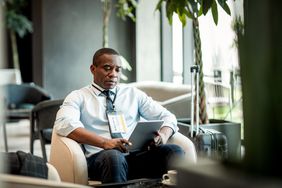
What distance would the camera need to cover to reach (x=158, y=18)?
7.39 metres

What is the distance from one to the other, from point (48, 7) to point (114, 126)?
500cm

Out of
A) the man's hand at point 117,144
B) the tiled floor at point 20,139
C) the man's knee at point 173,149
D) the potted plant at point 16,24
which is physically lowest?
the tiled floor at point 20,139

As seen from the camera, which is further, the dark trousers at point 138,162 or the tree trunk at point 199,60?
the tree trunk at point 199,60

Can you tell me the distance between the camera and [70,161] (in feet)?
9.06

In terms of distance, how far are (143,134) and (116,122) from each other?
245 mm

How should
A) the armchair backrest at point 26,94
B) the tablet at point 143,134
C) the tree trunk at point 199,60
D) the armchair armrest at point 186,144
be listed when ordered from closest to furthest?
the tablet at point 143,134 < the armchair armrest at point 186,144 < the tree trunk at point 199,60 < the armchair backrest at point 26,94

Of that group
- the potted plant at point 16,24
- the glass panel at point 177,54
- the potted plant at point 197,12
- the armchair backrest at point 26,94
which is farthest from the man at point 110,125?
the potted plant at point 16,24

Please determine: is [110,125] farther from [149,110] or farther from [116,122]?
[149,110]

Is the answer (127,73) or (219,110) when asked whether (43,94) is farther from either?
(219,110)

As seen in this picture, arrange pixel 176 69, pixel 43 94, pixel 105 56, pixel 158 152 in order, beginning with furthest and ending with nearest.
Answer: pixel 176 69 → pixel 43 94 → pixel 105 56 → pixel 158 152

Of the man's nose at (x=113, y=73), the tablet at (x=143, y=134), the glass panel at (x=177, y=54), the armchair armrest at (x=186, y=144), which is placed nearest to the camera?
the tablet at (x=143, y=134)

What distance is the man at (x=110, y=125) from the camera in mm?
2846

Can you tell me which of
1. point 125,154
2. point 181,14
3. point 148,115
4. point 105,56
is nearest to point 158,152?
point 125,154

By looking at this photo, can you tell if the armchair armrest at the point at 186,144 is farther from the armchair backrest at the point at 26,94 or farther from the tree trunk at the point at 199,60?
the armchair backrest at the point at 26,94
